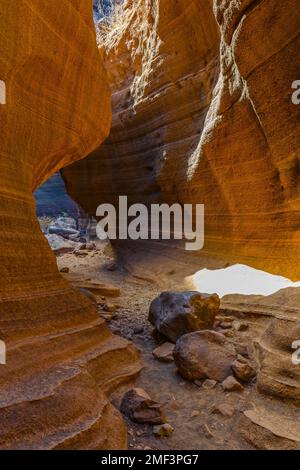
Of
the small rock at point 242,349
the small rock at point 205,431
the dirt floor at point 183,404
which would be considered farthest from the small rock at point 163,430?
the small rock at point 242,349

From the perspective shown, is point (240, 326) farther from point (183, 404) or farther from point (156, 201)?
point (156, 201)

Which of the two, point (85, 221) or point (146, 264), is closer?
point (146, 264)

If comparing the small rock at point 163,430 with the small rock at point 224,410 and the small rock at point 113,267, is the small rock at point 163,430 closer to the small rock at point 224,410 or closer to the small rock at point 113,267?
the small rock at point 224,410

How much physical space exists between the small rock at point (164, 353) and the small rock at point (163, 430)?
1.30m

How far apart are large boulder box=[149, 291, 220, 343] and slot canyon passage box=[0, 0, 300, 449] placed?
244mm

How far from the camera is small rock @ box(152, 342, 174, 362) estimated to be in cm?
390

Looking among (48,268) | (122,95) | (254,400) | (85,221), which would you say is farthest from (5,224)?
(85,221)

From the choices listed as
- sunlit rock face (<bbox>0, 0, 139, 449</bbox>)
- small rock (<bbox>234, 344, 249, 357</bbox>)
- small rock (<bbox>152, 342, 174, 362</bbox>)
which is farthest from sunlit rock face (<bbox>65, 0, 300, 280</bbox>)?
sunlit rock face (<bbox>0, 0, 139, 449</bbox>)

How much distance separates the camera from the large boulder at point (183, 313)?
4.24 m

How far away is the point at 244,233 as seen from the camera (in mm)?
7055

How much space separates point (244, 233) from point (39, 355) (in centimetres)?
538

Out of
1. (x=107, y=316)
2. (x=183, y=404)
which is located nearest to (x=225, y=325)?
(x=183, y=404)

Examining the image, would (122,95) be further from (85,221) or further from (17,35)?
(85,221)

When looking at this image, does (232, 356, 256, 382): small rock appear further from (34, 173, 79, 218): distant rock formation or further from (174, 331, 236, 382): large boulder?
(34, 173, 79, 218): distant rock formation
